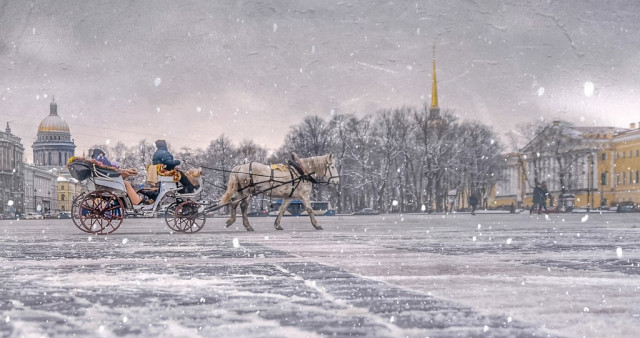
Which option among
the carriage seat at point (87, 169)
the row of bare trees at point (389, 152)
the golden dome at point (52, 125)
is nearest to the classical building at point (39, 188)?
the golden dome at point (52, 125)

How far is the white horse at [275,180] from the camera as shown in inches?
703

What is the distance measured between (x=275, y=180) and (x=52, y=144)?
156658mm

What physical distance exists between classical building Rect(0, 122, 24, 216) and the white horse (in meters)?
110

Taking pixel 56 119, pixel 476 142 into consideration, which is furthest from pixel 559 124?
pixel 56 119

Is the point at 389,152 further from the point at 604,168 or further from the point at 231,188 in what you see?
the point at 231,188

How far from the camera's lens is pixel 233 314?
4.25 metres

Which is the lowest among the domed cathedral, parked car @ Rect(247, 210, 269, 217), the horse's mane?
parked car @ Rect(247, 210, 269, 217)

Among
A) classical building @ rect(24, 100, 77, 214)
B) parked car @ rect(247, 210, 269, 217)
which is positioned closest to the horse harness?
parked car @ rect(247, 210, 269, 217)

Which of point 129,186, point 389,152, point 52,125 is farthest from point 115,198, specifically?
point 52,125

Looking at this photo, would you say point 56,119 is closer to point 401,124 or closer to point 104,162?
point 401,124

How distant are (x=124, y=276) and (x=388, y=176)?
65.9 meters

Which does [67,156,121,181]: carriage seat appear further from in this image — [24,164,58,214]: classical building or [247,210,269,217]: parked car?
[24,164,58,214]: classical building

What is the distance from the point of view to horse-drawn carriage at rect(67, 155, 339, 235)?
1538 cm

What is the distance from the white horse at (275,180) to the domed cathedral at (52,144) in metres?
153
